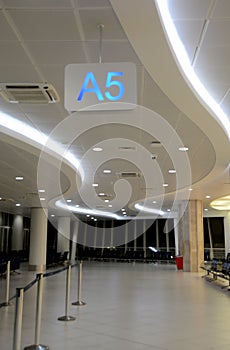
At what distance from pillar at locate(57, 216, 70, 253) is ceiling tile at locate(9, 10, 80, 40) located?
29017mm

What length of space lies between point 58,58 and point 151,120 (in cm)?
327

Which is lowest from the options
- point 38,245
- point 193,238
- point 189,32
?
point 38,245

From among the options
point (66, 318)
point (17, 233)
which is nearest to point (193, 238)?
point (66, 318)

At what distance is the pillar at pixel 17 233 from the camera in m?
33.3

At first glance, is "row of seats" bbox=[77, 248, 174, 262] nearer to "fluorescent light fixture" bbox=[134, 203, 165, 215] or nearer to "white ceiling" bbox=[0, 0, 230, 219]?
"fluorescent light fixture" bbox=[134, 203, 165, 215]

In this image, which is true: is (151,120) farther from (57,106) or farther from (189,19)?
(189,19)

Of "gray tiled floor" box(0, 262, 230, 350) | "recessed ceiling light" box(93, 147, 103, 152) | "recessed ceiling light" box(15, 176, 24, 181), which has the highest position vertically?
"recessed ceiling light" box(93, 147, 103, 152)

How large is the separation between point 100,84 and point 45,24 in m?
1.27

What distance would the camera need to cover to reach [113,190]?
20250 mm

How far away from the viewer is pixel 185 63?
6.06m

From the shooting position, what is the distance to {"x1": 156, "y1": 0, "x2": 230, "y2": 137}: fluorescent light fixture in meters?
4.75

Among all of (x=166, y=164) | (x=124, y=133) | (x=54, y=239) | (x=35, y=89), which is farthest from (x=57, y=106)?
(x=54, y=239)

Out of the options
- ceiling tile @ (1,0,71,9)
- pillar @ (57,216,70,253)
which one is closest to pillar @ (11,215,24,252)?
pillar @ (57,216,70,253)

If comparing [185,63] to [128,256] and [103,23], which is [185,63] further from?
[128,256]
